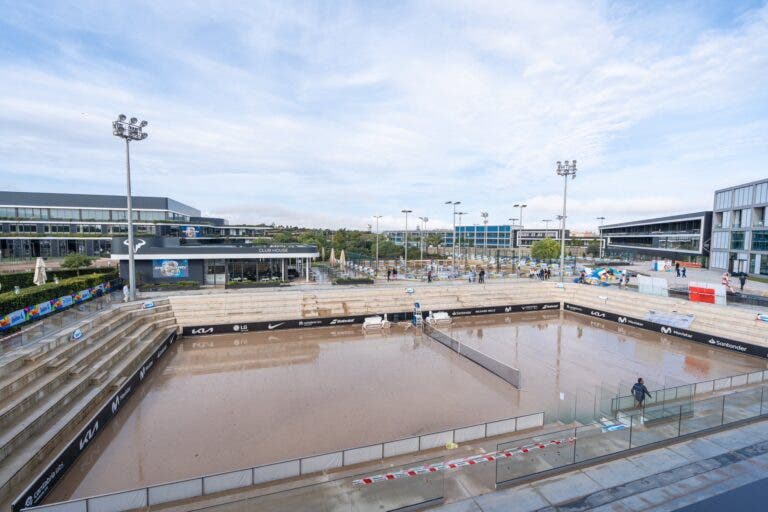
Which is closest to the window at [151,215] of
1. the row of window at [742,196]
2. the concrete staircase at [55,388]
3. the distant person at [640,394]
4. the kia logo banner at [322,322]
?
the kia logo banner at [322,322]

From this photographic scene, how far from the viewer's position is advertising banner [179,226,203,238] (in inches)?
2172

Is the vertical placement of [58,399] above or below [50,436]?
above

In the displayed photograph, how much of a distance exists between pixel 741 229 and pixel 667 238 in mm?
29874

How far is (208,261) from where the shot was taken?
32.9 m

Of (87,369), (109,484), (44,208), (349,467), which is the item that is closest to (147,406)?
(87,369)

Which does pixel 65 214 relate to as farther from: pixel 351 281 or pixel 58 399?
pixel 58 399

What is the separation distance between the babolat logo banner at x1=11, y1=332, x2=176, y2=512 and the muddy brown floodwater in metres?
0.27

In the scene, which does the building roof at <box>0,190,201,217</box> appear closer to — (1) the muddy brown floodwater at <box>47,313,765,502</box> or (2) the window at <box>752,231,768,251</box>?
(1) the muddy brown floodwater at <box>47,313,765,502</box>

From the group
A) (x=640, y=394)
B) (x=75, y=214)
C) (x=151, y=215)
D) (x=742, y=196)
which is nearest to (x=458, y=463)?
(x=640, y=394)

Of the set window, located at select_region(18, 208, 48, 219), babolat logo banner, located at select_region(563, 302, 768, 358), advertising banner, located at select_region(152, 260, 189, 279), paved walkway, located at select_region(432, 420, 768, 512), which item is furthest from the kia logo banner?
window, located at select_region(18, 208, 48, 219)

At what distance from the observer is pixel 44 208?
56.2 metres

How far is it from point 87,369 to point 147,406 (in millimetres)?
2748

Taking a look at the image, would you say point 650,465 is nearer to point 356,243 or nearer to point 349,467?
point 349,467

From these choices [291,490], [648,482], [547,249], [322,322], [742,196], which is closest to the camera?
[291,490]
